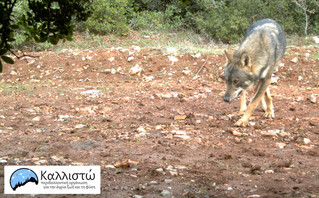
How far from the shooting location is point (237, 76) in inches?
233

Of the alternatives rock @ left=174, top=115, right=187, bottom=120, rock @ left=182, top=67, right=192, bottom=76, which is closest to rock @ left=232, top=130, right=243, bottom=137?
rock @ left=174, top=115, right=187, bottom=120

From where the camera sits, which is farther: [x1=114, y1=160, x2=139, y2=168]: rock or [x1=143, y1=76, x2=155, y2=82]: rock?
[x1=143, y1=76, x2=155, y2=82]: rock

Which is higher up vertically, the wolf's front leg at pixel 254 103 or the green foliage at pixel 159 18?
the green foliage at pixel 159 18

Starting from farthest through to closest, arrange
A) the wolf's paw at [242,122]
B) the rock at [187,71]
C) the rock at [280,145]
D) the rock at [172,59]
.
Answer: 1. the rock at [172,59]
2. the rock at [187,71]
3. the wolf's paw at [242,122]
4. the rock at [280,145]

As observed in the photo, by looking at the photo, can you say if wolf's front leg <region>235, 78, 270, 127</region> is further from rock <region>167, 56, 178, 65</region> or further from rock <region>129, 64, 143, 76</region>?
rock <region>129, 64, 143, 76</region>

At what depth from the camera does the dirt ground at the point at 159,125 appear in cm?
382

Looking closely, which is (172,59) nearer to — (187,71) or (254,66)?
(187,71)

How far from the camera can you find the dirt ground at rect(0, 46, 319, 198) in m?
3.82

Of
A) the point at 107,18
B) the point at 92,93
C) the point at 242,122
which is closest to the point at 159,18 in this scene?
the point at 107,18

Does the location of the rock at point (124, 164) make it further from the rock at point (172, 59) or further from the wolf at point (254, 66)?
the rock at point (172, 59)

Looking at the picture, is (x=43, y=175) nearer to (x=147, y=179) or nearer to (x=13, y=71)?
(x=147, y=179)

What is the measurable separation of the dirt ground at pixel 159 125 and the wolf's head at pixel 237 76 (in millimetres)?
600

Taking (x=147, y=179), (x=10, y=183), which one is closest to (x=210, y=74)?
(x=147, y=179)

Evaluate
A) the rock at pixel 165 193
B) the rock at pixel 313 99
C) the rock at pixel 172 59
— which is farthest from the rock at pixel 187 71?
the rock at pixel 165 193
